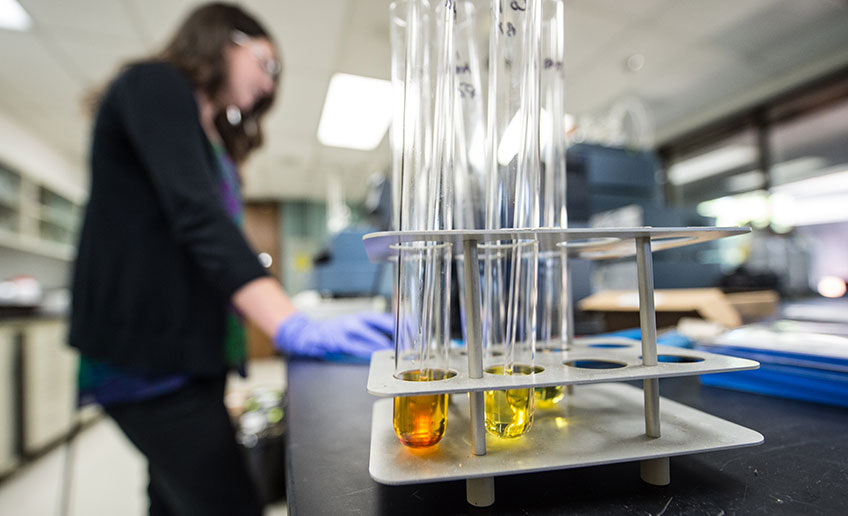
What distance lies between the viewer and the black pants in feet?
2.36

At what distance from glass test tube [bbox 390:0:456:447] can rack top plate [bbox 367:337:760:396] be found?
4 cm

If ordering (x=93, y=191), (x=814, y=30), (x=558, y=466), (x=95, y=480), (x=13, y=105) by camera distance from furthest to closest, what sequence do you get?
(x=13, y=105)
(x=814, y=30)
(x=95, y=480)
(x=93, y=191)
(x=558, y=466)

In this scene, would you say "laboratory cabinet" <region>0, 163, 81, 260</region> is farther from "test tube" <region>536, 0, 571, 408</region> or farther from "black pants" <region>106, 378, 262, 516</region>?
"test tube" <region>536, 0, 571, 408</region>

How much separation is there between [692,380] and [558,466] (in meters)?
0.49

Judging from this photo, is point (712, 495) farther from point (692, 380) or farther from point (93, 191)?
point (93, 191)

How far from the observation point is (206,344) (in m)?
0.81

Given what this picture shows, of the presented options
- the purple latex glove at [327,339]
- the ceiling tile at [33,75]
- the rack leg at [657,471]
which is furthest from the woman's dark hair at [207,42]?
the ceiling tile at [33,75]

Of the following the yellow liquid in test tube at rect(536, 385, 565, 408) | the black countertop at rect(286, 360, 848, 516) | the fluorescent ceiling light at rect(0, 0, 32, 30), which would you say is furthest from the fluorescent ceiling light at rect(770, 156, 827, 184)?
the fluorescent ceiling light at rect(0, 0, 32, 30)

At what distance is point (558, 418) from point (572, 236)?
19cm

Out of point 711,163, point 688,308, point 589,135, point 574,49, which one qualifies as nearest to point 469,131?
point 688,308

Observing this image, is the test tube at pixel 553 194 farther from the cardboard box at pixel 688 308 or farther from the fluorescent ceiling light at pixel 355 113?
the fluorescent ceiling light at pixel 355 113

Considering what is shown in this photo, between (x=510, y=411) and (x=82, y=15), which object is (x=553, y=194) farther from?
(x=82, y=15)

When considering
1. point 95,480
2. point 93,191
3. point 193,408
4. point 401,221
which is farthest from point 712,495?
point 95,480

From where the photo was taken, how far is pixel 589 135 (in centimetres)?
234
